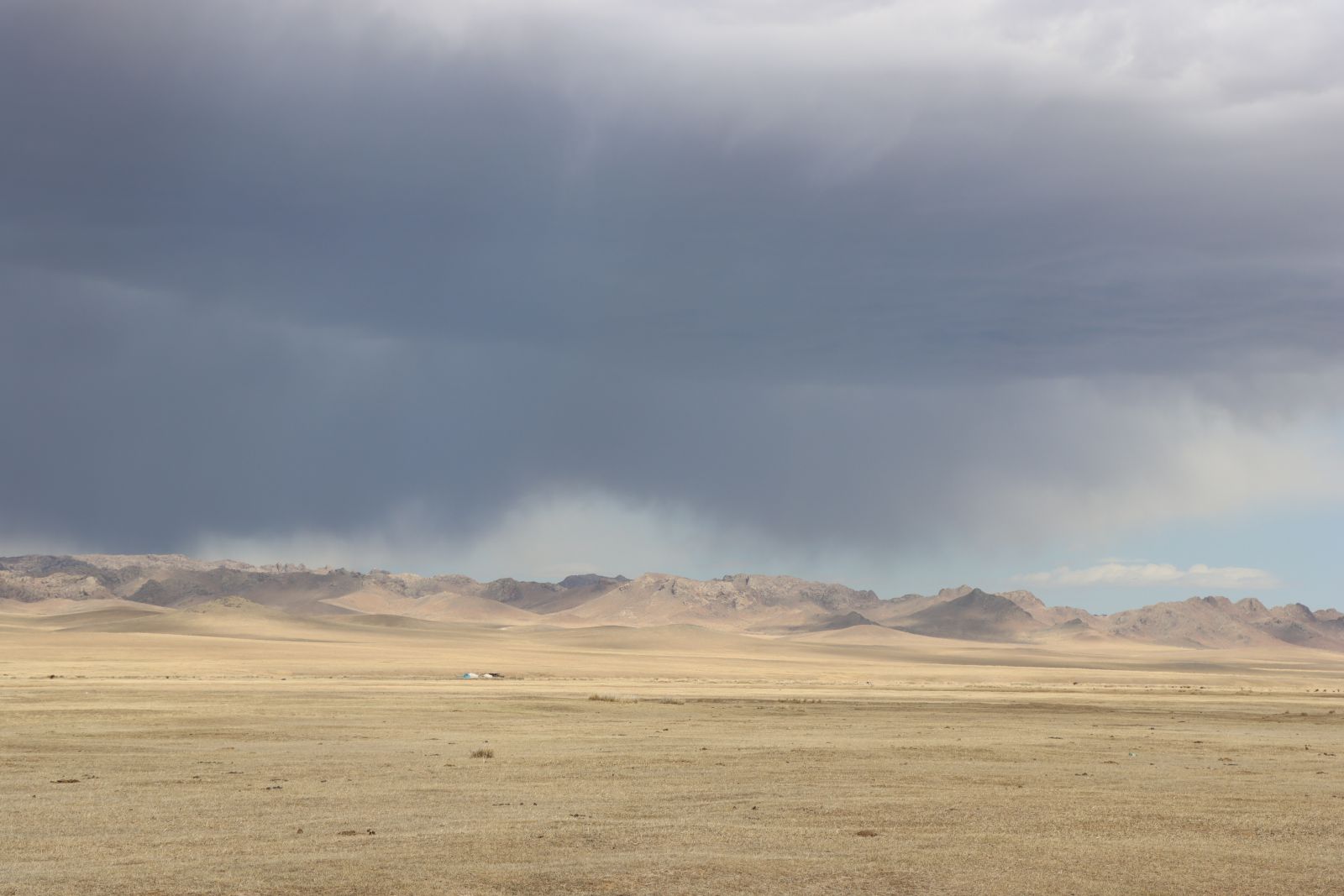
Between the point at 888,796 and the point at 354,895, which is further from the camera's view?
the point at 888,796

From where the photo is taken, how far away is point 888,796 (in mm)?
28047

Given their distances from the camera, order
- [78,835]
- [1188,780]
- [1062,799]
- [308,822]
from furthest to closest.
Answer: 1. [1188,780]
2. [1062,799]
3. [308,822]
4. [78,835]

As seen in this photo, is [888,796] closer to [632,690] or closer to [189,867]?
[189,867]

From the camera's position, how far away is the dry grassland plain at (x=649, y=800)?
18734 mm

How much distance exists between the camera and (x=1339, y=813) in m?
26.0

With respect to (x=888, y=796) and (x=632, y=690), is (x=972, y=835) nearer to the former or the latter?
(x=888, y=796)

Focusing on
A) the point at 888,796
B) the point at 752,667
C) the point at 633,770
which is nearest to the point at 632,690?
the point at 633,770

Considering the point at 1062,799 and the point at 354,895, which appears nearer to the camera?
the point at 354,895

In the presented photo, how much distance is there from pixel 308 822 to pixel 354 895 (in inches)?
275

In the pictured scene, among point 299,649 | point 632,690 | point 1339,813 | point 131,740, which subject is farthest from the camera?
point 299,649

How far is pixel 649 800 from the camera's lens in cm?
2742

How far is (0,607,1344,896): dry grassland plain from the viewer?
61.5 ft

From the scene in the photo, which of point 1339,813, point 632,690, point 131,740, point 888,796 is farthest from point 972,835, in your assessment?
point 632,690

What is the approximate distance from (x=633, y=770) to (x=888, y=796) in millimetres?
7685
